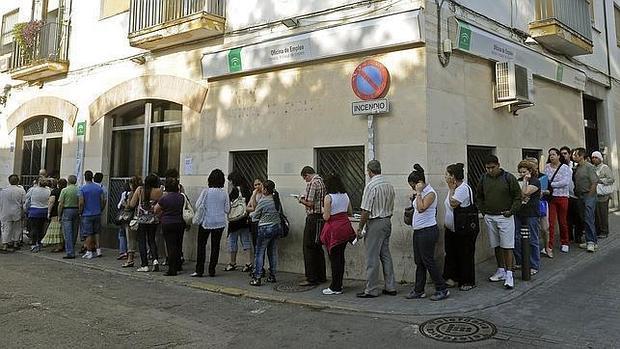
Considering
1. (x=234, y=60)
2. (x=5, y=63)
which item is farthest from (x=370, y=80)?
(x=5, y=63)

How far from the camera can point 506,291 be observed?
618 cm

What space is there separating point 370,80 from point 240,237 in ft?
11.5

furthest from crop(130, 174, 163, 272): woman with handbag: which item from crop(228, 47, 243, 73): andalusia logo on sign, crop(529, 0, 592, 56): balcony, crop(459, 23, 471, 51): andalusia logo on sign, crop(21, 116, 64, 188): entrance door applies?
crop(529, 0, 592, 56): balcony

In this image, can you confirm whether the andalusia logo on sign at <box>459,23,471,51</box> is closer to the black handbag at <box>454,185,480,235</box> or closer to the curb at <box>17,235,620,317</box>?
the black handbag at <box>454,185,480,235</box>

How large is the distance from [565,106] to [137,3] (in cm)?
1013

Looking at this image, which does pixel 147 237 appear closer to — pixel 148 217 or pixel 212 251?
pixel 148 217

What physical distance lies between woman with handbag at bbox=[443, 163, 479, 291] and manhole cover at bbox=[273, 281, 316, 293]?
2.06m

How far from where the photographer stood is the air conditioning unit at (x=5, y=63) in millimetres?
15008

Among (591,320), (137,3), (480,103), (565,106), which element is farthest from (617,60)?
(137,3)

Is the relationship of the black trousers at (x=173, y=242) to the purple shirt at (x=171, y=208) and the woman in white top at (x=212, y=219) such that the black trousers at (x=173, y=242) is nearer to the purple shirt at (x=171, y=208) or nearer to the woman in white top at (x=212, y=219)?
the purple shirt at (x=171, y=208)

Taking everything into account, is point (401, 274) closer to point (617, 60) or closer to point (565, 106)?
point (565, 106)

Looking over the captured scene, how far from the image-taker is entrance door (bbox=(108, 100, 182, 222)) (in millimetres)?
10742

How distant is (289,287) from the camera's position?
7.06 metres

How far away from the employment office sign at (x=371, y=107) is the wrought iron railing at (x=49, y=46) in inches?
363
